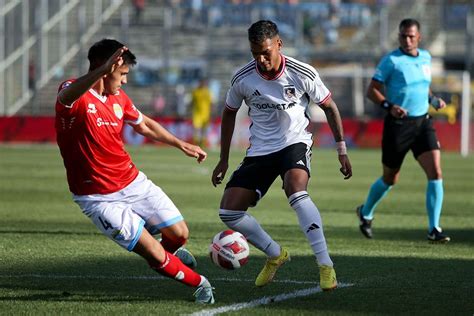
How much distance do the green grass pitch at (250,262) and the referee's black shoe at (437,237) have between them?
4.2 inches

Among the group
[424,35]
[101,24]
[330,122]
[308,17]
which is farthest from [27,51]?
[330,122]

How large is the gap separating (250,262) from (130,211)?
260 centimetres

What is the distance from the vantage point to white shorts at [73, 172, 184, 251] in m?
7.55

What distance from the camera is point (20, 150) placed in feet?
104

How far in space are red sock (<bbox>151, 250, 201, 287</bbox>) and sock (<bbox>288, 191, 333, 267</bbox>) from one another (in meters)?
1.10

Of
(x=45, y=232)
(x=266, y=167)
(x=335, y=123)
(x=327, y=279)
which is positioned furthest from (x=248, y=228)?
(x=45, y=232)

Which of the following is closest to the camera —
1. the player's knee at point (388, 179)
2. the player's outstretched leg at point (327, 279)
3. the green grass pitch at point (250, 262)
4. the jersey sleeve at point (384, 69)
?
the green grass pitch at point (250, 262)

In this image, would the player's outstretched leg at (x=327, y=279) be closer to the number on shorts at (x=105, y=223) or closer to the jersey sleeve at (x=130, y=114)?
the number on shorts at (x=105, y=223)

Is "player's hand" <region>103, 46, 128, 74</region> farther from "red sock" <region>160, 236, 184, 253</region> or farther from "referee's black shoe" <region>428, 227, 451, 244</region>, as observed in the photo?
"referee's black shoe" <region>428, 227, 451, 244</region>

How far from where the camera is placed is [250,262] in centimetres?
1015

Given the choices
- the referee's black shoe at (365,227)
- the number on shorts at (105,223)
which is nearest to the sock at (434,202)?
the referee's black shoe at (365,227)

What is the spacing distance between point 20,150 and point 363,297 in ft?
81.1

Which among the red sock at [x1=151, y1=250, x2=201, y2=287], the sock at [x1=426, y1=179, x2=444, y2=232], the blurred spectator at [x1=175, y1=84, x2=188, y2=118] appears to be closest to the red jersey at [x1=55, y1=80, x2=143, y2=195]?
the red sock at [x1=151, y1=250, x2=201, y2=287]

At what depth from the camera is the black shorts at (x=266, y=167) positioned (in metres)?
8.62
